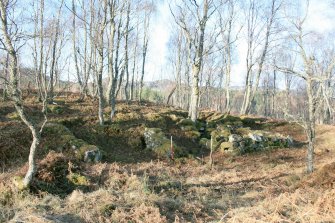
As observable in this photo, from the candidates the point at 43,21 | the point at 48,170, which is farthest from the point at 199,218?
the point at 43,21

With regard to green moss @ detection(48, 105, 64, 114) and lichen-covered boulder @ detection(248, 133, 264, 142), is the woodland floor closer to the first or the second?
green moss @ detection(48, 105, 64, 114)

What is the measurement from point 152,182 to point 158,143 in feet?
17.0

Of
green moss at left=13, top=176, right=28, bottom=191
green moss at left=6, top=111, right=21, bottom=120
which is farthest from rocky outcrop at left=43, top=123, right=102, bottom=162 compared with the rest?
A: green moss at left=6, top=111, right=21, bottom=120

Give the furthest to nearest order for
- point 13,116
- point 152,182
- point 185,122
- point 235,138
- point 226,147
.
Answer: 1. point 185,122
2. point 13,116
3. point 235,138
4. point 226,147
5. point 152,182

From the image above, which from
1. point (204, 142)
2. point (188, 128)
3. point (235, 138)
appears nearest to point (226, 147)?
point (235, 138)

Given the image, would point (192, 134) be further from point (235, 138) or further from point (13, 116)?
point (13, 116)

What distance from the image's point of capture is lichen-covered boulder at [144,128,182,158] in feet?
47.8

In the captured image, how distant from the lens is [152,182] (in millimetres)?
10047

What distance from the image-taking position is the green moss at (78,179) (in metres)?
9.61

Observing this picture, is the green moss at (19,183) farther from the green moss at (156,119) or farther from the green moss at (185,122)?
the green moss at (185,122)

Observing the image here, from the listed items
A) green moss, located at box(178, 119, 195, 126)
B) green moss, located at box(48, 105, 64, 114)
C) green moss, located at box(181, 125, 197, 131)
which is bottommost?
green moss, located at box(181, 125, 197, 131)

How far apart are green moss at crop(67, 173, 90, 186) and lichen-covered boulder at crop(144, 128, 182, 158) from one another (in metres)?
5.23

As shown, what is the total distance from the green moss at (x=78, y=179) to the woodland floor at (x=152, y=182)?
0.07m

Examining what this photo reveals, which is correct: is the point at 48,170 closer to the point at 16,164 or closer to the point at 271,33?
the point at 16,164
